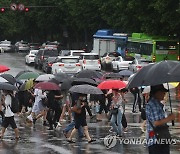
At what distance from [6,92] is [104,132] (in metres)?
3.23

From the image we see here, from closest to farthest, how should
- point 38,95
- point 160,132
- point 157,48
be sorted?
point 160,132 < point 38,95 < point 157,48

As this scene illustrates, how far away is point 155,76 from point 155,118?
0.66m

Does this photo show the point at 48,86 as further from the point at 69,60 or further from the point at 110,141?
the point at 69,60

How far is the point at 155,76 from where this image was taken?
930cm

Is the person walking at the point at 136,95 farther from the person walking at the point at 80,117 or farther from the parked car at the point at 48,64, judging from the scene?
the parked car at the point at 48,64

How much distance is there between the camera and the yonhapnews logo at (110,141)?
14898 mm

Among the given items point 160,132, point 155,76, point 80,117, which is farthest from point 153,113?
point 80,117

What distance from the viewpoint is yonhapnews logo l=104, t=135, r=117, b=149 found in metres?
14.9

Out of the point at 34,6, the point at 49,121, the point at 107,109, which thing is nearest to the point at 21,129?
the point at 49,121

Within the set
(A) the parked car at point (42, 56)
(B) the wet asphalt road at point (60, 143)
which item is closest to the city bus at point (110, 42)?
(A) the parked car at point (42, 56)

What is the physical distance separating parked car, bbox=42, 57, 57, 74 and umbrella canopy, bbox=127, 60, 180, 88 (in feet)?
108

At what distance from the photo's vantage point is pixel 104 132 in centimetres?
1767

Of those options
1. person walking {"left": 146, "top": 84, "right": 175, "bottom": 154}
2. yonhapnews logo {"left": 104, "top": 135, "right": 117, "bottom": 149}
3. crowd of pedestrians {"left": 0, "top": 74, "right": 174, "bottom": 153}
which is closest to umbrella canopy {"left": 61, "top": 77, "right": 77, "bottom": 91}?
crowd of pedestrians {"left": 0, "top": 74, "right": 174, "bottom": 153}

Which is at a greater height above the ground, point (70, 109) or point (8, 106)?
point (8, 106)
